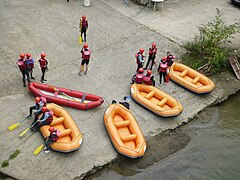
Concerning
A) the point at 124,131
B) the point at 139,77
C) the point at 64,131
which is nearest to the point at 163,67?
the point at 139,77

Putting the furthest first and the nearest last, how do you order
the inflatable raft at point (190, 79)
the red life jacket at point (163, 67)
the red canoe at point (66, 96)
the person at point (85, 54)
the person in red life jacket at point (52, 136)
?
1. the inflatable raft at point (190, 79)
2. the red life jacket at point (163, 67)
3. the person at point (85, 54)
4. the red canoe at point (66, 96)
5. the person in red life jacket at point (52, 136)

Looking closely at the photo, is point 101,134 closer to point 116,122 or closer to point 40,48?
point 116,122

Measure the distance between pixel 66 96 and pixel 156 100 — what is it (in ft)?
11.5

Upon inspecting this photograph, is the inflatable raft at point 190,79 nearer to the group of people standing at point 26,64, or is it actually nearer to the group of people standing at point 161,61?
the group of people standing at point 161,61

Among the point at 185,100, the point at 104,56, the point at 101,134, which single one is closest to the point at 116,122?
the point at 101,134

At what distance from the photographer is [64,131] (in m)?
9.02

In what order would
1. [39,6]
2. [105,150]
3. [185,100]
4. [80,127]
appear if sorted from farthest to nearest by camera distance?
[39,6]
[185,100]
[80,127]
[105,150]

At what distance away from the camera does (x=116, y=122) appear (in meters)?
9.79

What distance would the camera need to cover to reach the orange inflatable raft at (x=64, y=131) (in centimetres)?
870

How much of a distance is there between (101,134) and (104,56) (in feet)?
15.4

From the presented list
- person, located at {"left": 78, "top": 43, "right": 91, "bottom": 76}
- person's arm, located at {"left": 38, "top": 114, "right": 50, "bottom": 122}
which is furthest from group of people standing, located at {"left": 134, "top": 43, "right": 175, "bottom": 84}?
person's arm, located at {"left": 38, "top": 114, "right": 50, "bottom": 122}

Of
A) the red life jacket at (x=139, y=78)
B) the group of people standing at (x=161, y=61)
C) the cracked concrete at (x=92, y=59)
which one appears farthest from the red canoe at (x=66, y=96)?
the group of people standing at (x=161, y=61)

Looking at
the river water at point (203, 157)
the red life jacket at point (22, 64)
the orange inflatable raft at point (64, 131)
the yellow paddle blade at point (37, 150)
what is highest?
the red life jacket at point (22, 64)

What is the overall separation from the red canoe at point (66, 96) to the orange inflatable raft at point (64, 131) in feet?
1.77
